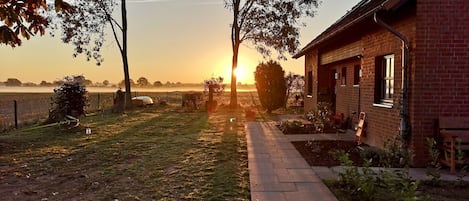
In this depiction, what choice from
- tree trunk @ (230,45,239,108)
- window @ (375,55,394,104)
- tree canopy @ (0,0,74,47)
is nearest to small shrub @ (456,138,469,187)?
window @ (375,55,394,104)

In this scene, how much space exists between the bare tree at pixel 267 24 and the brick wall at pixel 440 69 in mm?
16470

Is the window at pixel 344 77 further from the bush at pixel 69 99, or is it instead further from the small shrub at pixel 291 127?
the bush at pixel 69 99

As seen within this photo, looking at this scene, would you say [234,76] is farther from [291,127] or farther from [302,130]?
[302,130]

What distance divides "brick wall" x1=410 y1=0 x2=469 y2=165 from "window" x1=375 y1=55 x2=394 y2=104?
131cm

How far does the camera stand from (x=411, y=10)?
6465mm

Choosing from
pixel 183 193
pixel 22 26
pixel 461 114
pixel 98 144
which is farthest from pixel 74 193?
pixel 461 114

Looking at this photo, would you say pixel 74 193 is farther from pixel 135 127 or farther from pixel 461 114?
pixel 135 127

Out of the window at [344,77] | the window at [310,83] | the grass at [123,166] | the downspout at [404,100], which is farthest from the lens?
the window at [310,83]

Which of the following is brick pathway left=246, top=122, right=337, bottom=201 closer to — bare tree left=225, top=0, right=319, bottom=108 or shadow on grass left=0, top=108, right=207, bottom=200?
shadow on grass left=0, top=108, right=207, bottom=200

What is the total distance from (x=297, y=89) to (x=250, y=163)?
17.9m

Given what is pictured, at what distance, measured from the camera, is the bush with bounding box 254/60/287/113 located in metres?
18.6

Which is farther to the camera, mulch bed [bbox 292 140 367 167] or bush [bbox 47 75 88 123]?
bush [bbox 47 75 88 123]

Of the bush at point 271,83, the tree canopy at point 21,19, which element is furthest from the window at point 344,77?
the tree canopy at point 21,19

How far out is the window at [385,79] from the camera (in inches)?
307
